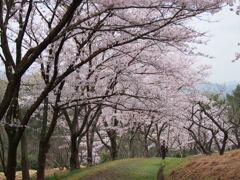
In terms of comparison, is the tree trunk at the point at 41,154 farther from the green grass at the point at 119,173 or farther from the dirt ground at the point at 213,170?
the dirt ground at the point at 213,170

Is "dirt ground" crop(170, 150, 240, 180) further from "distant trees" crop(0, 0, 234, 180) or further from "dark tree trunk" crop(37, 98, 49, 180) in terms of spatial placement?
"dark tree trunk" crop(37, 98, 49, 180)

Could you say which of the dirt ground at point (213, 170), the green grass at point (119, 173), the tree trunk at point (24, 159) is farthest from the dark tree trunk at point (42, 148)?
the dirt ground at point (213, 170)

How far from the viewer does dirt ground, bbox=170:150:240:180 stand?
411 inches

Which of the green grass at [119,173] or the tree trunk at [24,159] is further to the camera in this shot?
the green grass at [119,173]

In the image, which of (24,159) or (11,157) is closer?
(11,157)

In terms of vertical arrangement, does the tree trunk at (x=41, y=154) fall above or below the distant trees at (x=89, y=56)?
below

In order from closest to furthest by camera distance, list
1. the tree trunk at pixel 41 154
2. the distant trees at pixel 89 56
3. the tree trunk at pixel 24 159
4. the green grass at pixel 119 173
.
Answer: the distant trees at pixel 89 56
the tree trunk at pixel 24 159
the tree trunk at pixel 41 154
the green grass at pixel 119 173

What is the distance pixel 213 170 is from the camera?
11555 millimetres

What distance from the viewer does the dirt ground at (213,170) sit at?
1045 cm

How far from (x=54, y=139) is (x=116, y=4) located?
1241 inches

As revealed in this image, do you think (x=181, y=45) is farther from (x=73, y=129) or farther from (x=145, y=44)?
(x=73, y=129)

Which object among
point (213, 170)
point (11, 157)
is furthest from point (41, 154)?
point (213, 170)

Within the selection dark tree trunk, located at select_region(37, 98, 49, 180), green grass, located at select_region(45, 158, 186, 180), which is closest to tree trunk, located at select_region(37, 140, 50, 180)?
dark tree trunk, located at select_region(37, 98, 49, 180)

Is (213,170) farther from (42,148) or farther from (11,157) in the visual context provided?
(42,148)
